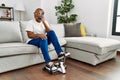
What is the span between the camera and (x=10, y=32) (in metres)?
2.21

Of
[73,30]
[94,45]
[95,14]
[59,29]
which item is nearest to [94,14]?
[95,14]

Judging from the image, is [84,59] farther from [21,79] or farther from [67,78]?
[21,79]

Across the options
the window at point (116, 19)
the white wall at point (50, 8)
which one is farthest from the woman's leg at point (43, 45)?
the white wall at point (50, 8)

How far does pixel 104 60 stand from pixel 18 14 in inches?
141

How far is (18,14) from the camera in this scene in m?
4.72

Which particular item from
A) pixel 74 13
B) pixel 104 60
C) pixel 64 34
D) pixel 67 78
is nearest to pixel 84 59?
pixel 104 60

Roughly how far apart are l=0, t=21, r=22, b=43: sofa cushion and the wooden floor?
58 centimetres

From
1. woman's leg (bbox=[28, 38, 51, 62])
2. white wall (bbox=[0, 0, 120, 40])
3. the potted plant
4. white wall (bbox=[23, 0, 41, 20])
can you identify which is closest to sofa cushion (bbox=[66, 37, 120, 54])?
woman's leg (bbox=[28, 38, 51, 62])

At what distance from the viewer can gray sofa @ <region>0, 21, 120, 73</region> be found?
1.83 metres

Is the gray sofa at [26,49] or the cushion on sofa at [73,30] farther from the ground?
the cushion on sofa at [73,30]

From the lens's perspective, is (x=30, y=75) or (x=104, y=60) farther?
(x=104, y=60)

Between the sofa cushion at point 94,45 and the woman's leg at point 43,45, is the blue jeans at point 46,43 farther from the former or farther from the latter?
the sofa cushion at point 94,45

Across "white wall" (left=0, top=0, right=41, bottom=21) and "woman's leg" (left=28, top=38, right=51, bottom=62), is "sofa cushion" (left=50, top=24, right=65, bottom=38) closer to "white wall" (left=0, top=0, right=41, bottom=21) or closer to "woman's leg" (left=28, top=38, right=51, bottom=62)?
"woman's leg" (left=28, top=38, right=51, bottom=62)

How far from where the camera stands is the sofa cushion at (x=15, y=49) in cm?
174
